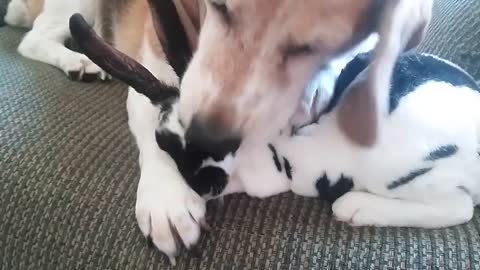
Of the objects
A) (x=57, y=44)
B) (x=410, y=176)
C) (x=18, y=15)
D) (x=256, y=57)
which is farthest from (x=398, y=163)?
(x=18, y=15)

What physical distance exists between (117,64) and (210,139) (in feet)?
0.66

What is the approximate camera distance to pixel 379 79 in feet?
3.15

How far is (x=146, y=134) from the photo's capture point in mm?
1058

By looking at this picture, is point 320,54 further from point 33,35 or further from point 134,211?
point 33,35

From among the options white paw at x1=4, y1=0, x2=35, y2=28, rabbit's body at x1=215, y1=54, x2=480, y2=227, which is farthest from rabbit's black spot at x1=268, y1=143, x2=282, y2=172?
white paw at x1=4, y1=0, x2=35, y2=28

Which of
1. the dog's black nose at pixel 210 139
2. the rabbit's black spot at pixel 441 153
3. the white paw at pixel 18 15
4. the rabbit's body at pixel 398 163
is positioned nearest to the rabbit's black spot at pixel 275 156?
the rabbit's body at pixel 398 163

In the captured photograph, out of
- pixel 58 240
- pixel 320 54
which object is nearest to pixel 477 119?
pixel 320 54

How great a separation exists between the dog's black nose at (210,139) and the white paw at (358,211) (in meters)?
0.19

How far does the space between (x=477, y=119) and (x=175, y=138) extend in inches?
18.2

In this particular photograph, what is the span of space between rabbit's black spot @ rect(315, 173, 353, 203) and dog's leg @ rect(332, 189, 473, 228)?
0.8 inches

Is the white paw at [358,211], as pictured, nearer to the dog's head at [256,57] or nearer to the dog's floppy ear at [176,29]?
the dog's head at [256,57]

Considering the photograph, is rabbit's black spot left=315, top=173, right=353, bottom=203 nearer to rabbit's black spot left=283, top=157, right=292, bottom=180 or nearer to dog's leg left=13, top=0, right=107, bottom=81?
rabbit's black spot left=283, top=157, right=292, bottom=180

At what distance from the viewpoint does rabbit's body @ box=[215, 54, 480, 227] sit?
3.07 ft

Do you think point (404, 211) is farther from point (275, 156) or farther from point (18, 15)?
point (18, 15)
